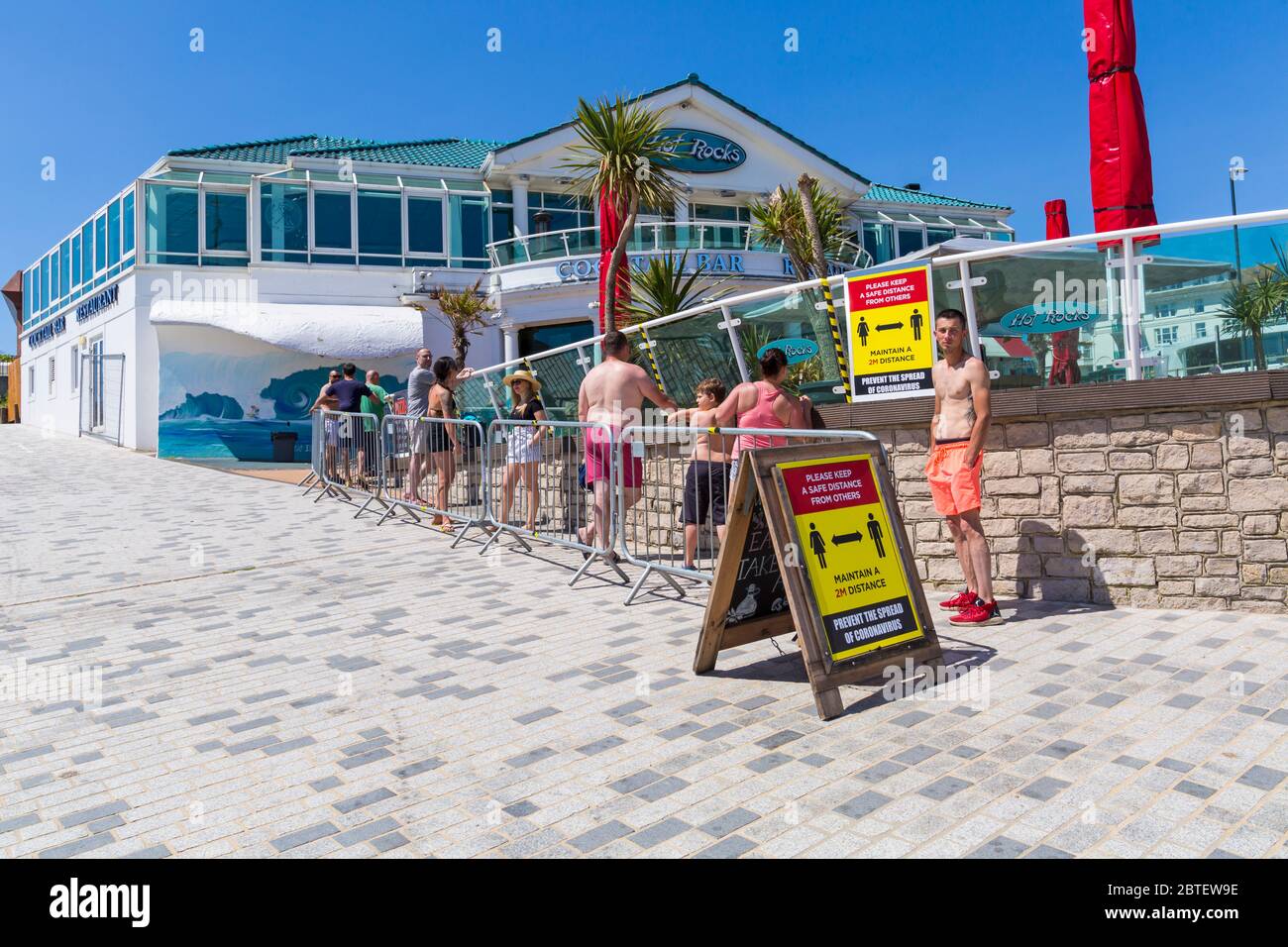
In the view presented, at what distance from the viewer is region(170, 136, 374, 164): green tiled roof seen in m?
25.9

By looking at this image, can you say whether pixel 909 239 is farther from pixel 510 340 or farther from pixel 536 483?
pixel 536 483

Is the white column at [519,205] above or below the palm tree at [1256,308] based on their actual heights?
above

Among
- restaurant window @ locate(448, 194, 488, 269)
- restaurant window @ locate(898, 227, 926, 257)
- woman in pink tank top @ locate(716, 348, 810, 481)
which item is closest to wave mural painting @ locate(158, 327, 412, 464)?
restaurant window @ locate(448, 194, 488, 269)

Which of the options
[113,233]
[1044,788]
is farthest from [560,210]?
[1044,788]

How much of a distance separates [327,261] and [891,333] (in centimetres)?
2069

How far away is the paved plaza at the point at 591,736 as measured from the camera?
10.0 feet

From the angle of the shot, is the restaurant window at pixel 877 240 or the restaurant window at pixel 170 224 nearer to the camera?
the restaurant window at pixel 170 224

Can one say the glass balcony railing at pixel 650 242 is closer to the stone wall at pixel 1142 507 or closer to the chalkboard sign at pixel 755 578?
the stone wall at pixel 1142 507

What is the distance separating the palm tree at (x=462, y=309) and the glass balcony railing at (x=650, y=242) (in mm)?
1249

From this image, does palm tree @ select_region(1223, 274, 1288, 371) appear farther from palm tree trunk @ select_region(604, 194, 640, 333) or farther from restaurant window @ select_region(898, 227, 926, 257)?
restaurant window @ select_region(898, 227, 926, 257)

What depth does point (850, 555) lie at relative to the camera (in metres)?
4.71

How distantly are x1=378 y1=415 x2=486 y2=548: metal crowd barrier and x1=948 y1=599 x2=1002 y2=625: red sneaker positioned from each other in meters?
4.86

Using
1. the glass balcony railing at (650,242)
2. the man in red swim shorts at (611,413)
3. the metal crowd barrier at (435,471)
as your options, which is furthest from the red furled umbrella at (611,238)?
the glass balcony railing at (650,242)
